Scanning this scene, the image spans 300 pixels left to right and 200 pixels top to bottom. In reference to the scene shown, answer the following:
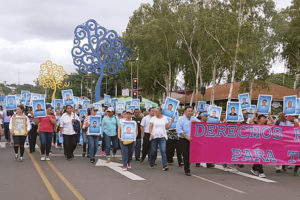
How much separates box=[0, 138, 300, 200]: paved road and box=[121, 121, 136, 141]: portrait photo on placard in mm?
856

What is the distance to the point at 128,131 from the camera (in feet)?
39.9

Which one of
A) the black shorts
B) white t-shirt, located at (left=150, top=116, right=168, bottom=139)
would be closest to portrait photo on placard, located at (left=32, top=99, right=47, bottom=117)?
the black shorts

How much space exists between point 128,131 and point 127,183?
9.58ft

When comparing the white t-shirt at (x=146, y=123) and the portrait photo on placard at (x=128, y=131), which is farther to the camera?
the white t-shirt at (x=146, y=123)

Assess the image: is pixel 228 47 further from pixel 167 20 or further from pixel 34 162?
pixel 34 162

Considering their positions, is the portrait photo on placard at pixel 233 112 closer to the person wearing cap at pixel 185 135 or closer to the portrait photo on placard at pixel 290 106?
the portrait photo on placard at pixel 290 106

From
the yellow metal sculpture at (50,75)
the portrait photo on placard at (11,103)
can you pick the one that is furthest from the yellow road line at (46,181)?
the yellow metal sculpture at (50,75)

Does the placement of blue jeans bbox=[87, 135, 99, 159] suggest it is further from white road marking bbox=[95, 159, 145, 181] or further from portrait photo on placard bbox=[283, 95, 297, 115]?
portrait photo on placard bbox=[283, 95, 297, 115]

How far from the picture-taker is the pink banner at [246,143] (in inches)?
459

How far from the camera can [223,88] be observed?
60.4 m

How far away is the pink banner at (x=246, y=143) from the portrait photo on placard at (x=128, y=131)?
1.69 m

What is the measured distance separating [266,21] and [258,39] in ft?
6.74

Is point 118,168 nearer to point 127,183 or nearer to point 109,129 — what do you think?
point 109,129

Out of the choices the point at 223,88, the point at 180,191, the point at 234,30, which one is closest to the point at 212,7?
the point at 234,30
